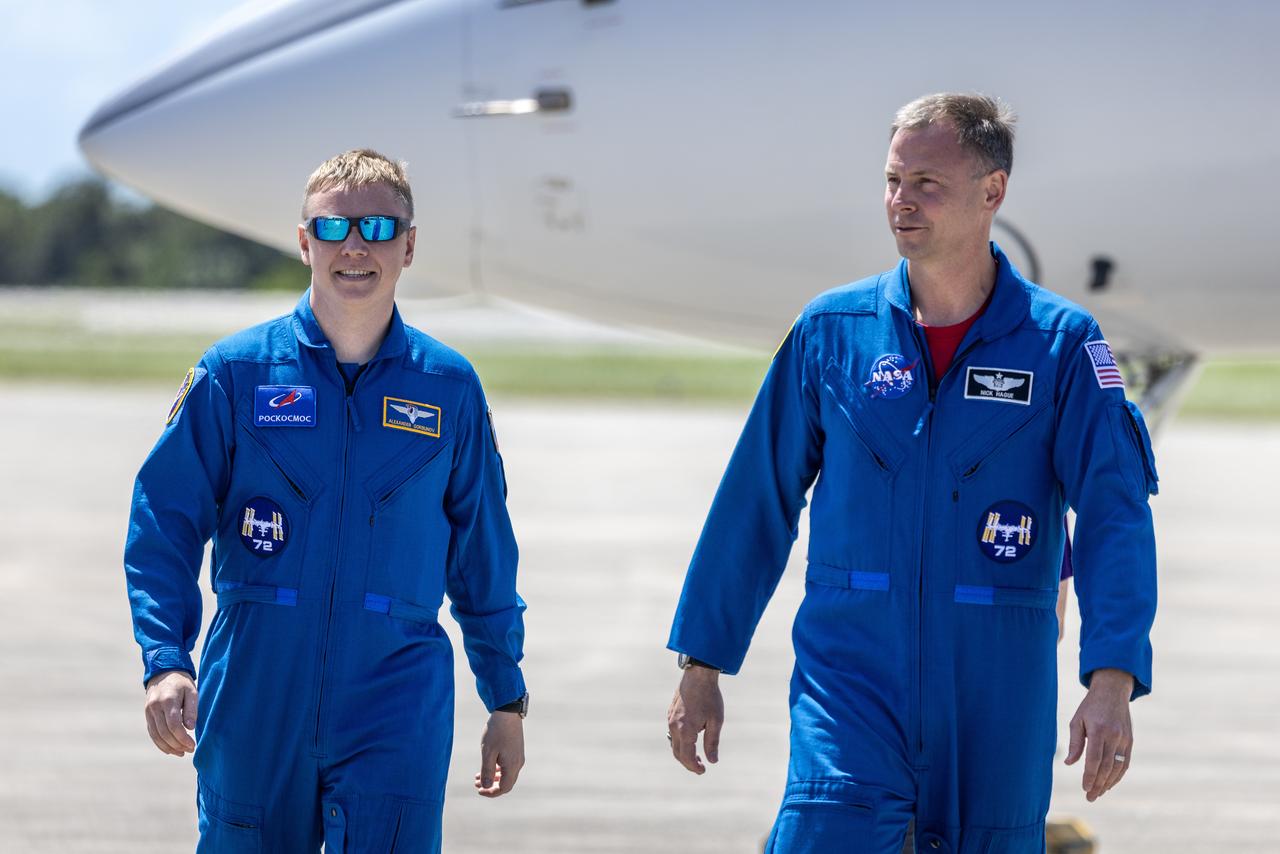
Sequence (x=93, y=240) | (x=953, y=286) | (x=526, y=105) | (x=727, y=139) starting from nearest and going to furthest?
(x=953, y=286) < (x=727, y=139) < (x=526, y=105) < (x=93, y=240)

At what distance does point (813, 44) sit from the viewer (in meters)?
5.89

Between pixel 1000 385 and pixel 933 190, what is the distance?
0.43 meters

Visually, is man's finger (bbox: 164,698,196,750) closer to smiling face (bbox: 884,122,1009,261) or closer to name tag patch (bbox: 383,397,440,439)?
name tag patch (bbox: 383,397,440,439)

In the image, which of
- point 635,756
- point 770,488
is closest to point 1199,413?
point 635,756

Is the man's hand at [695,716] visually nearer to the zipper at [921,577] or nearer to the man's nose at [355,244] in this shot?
the zipper at [921,577]

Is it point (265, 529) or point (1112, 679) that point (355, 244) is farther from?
point (1112, 679)

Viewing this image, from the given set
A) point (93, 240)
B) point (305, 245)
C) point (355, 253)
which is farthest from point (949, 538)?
point (93, 240)

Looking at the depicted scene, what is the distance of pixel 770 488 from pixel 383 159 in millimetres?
1091

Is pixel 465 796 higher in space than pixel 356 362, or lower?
lower

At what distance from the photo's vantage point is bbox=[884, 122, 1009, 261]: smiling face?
3605 mm

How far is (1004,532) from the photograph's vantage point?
11.5ft

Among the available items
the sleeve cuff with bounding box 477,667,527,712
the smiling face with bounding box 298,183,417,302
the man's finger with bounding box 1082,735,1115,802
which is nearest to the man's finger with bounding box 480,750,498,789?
the sleeve cuff with bounding box 477,667,527,712

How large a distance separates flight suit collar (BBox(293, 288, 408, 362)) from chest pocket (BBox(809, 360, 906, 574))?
904mm

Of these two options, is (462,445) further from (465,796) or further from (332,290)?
(465,796)
